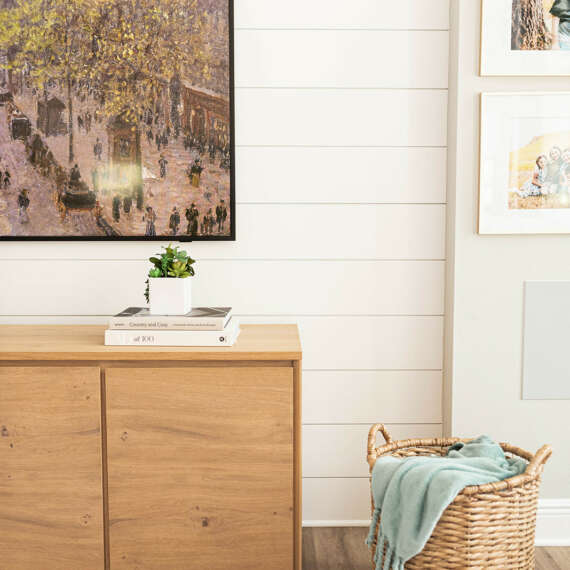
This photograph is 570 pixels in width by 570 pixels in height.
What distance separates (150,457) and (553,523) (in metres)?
1.37

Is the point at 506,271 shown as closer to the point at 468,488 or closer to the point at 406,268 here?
the point at 406,268

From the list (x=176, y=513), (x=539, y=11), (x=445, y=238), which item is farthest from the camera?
(x=445, y=238)

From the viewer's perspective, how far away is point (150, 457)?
1.68 metres

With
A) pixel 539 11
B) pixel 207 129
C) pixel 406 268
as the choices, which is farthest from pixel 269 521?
Answer: pixel 539 11

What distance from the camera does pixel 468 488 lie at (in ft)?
4.83

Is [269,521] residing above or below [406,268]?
below

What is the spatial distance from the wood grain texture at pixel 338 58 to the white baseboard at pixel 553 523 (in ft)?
4.75

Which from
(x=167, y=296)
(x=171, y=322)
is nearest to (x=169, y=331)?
(x=171, y=322)

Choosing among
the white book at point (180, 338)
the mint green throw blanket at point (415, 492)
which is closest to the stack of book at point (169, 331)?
the white book at point (180, 338)

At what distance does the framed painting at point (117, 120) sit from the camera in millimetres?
2031

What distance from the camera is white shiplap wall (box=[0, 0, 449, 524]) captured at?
207cm

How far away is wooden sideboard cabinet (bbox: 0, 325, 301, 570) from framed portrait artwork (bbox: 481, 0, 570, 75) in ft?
3.75

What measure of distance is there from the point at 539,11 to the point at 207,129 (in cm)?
113

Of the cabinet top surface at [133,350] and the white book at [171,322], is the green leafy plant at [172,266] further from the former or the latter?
the cabinet top surface at [133,350]
